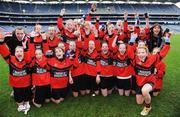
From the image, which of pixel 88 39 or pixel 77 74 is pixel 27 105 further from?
pixel 88 39

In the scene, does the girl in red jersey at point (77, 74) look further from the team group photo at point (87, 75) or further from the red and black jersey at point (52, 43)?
the red and black jersey at point (52, 43)

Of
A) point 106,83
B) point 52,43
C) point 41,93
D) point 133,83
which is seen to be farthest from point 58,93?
point 133,83

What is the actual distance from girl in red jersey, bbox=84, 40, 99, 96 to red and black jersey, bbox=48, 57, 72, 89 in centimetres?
77

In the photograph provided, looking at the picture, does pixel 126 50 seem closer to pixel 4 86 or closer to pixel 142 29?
pixel 142 29

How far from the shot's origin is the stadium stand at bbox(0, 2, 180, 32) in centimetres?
5019

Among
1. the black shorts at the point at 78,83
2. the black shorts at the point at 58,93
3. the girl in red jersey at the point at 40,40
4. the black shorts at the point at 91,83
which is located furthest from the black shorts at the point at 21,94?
the black shorts at the point at 91,83

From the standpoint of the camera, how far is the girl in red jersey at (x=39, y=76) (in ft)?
26.0

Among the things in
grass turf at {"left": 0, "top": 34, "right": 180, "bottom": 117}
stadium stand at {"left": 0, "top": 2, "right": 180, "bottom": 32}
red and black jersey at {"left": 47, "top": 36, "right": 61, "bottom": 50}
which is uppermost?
stadium stand at {"left": 0, "top": 2, "right": 180, "bottom": 32}

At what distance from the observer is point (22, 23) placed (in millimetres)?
49625

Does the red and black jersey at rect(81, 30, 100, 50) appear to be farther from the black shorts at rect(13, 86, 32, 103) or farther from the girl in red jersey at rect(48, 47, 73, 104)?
the black shorts at rect(13, 86, 32, 103)

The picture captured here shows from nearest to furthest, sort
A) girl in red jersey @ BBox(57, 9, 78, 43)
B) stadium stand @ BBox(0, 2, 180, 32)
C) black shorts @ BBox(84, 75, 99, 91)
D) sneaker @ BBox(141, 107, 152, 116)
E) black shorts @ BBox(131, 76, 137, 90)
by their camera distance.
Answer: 1. sneaker @ BBox(141, 107, 152, 116)
2. black shorts @ BBox(131, 76, 137, 90)
3. black shorts @ BBox(84, 75, 99, 91)
4. girl in red jersey @ BBox(57, 9, 78, 43)
5. stadium stand @ BBox(0, 2, 180, 32)

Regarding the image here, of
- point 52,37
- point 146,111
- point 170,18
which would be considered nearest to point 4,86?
point 52,37

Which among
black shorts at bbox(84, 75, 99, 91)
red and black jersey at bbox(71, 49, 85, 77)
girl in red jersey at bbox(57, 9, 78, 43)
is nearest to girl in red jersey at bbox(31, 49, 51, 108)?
red and black jersey at bbox(71, 49, 85, 77)

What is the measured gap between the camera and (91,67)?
872 centimetres
